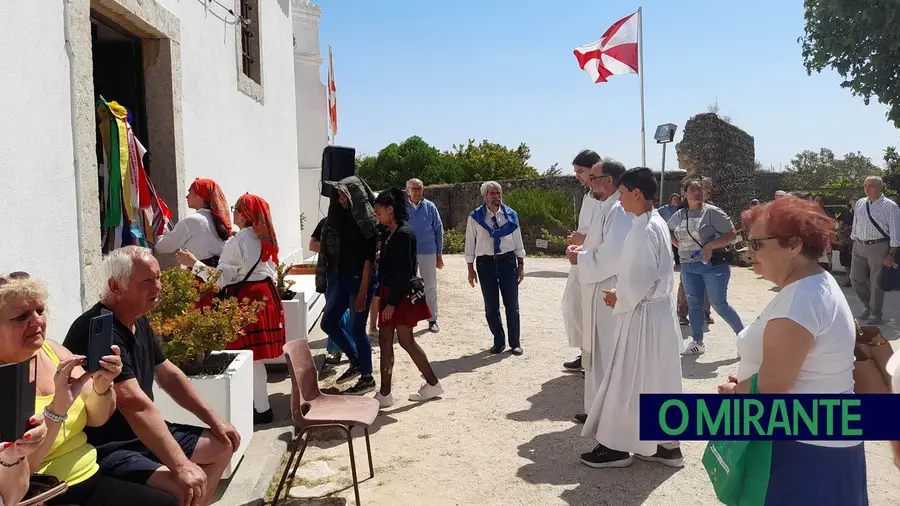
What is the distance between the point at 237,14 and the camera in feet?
25.1

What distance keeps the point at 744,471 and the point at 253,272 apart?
347 centimetres

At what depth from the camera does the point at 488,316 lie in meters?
7.27

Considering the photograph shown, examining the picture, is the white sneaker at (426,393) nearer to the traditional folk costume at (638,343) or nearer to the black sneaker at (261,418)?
the black sneaker at (261,418)

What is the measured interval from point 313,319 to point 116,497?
19.0ft

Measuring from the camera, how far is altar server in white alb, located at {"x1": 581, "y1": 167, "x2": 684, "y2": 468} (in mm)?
4060

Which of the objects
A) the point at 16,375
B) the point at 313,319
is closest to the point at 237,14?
the point at 313,319

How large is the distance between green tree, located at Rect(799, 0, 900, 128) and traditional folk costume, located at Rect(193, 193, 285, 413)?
15.7m

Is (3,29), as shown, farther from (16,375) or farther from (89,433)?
(16,375)

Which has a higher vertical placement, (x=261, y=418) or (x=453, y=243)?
(x=453, y=243)

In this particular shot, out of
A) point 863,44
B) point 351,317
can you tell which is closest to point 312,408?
point 351,317

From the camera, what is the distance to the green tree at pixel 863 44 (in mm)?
15484

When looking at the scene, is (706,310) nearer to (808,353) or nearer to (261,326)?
(261,326)

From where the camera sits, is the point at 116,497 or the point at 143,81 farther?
the point at 143,81

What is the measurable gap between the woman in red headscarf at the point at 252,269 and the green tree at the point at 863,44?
1575cm
